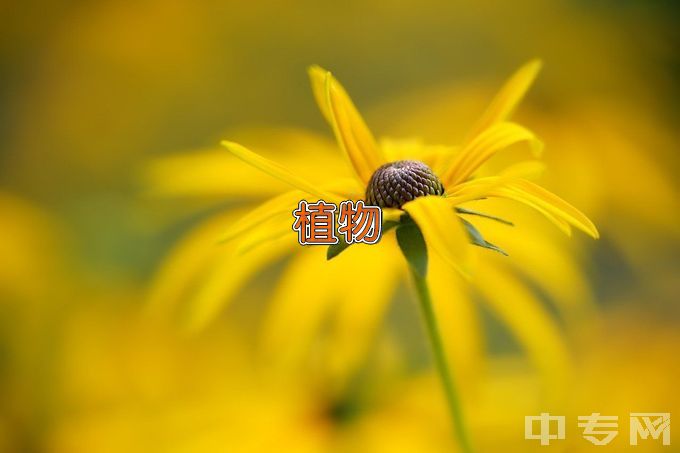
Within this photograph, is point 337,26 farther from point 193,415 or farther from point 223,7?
point 193,415

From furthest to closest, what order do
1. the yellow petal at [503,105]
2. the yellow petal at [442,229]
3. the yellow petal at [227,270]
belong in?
1. the yellow petal at [227,270]
2. the yellow petal at [503,105]
3. the yellow petal at [442,229]

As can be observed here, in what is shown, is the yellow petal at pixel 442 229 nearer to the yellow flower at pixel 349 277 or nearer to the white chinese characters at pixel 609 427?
the yellow flower at pixel 349 277

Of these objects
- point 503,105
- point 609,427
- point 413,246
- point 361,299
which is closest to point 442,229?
point 413,246

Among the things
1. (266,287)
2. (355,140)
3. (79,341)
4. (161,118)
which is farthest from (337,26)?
(355,140)

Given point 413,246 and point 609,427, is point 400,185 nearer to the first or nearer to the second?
point 413,246

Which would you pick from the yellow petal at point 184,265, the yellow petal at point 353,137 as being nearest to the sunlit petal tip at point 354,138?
the yellow petal at point 353,137

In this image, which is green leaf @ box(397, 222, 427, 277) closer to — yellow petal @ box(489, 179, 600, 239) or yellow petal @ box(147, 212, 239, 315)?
yellow petal @ box(489, 179, 600, 239)
